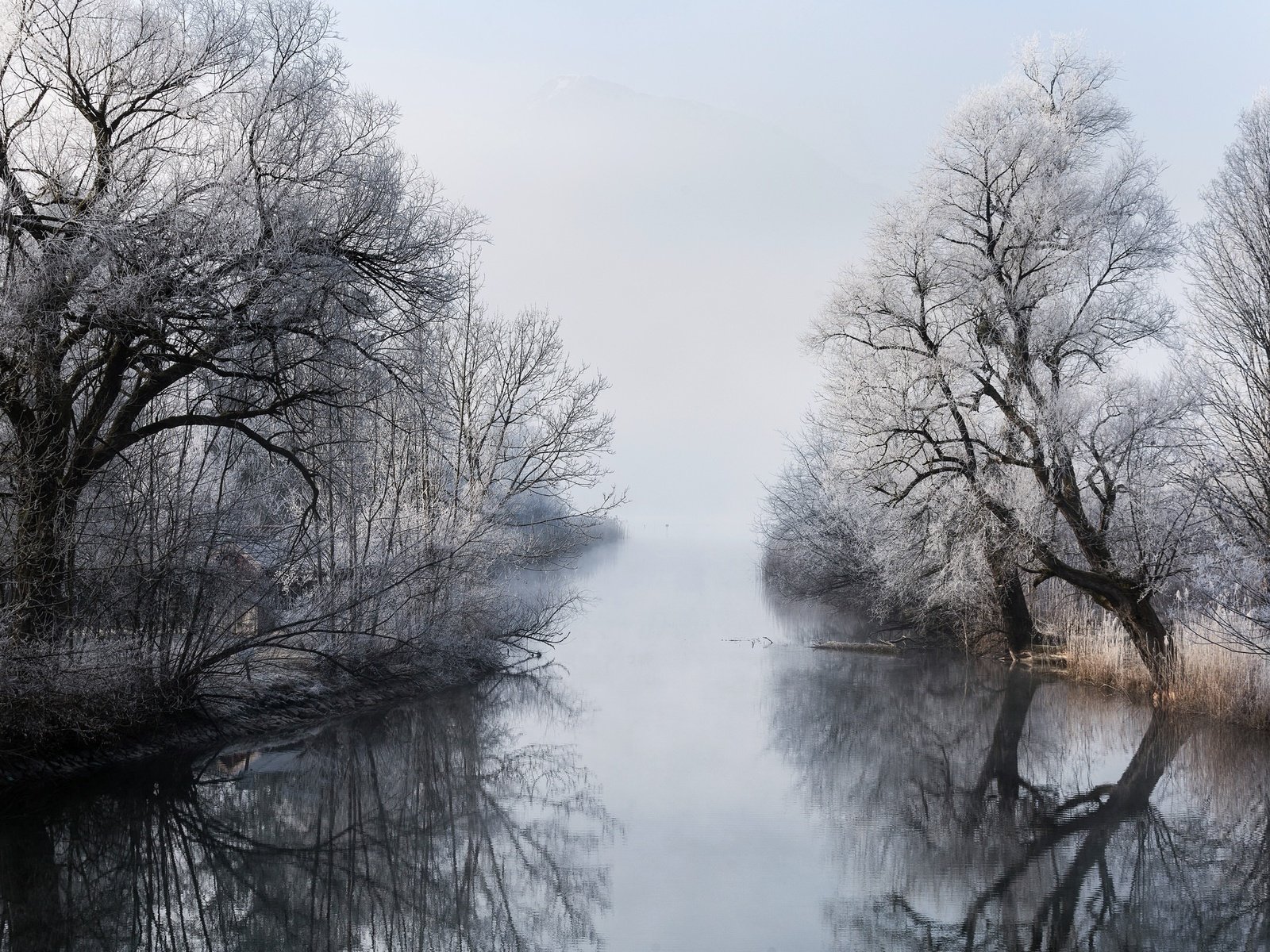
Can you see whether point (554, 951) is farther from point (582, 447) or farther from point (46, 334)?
point (582, 447)

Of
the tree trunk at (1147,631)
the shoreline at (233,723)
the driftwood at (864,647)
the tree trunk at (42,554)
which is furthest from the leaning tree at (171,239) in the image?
the driftwood at (864,647)

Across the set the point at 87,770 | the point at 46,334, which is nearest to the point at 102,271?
the point at 46,334

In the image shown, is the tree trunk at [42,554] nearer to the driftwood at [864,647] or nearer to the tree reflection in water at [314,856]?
the tree reflection in water at [314,856]

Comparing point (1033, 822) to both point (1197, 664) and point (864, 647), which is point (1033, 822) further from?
point (864, 647)

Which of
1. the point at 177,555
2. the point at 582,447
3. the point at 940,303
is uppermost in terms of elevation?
the point at 940,303

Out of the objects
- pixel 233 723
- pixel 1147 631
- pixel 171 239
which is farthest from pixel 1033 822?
pixel 171 239

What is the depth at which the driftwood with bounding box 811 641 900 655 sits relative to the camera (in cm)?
2147

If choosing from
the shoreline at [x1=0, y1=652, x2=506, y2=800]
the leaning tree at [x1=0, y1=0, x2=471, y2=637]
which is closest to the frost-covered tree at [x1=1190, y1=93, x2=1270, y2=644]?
the leaning tree at [x1=0, y1=0, x2=471, y2=637]

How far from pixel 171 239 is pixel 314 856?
536 cm

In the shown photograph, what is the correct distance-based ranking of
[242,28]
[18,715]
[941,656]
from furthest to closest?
[941,656] → [242,28] → [18,715]

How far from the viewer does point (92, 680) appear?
9.23 meters

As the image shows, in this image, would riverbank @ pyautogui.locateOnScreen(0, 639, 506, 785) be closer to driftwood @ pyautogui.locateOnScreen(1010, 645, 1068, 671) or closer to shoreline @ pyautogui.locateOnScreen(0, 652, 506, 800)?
shoreline @ pyautogui.locateOnScreen(0, 652, 506, 800)

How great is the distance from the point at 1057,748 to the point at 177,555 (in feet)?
30.6

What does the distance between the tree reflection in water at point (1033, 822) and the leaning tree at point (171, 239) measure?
655cm
